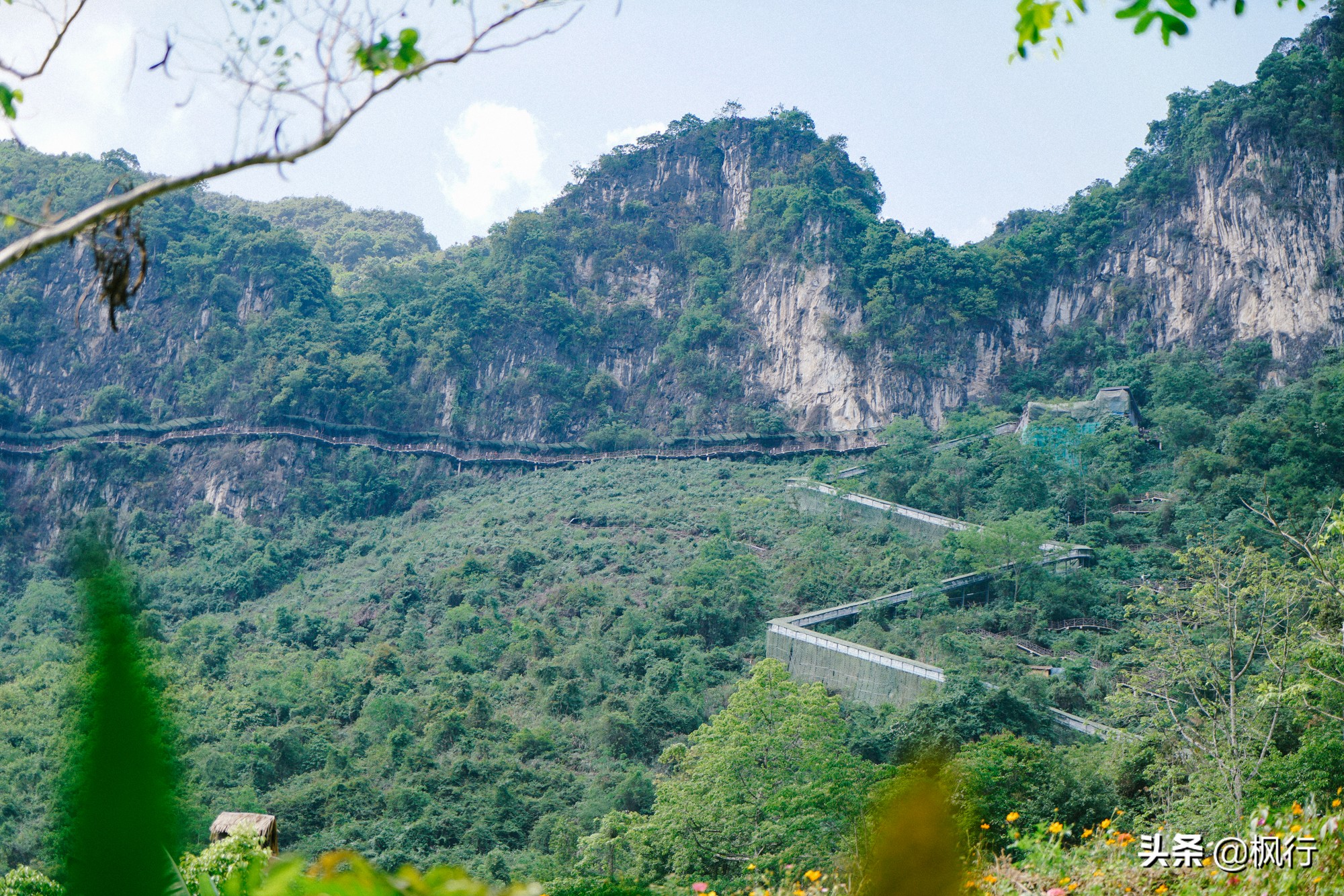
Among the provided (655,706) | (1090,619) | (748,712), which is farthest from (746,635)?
(748,712)

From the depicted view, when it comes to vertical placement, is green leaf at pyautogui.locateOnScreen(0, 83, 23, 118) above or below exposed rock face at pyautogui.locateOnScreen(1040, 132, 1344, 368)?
below

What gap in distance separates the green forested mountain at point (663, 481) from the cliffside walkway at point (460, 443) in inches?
20.3

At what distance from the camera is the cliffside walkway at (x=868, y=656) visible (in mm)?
16547

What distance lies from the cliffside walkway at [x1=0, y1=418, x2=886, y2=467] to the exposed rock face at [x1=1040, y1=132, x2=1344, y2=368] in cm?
999

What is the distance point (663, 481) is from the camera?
33438mm

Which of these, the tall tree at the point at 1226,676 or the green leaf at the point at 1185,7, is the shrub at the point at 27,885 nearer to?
the green leaf at the point at 1185,7

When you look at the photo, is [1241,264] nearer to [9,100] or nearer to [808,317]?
[808,317]

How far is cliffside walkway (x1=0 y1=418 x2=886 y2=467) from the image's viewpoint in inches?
1359

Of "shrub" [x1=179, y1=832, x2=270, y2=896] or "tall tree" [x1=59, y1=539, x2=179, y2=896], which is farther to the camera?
"shrub" [x1=179, y1=832, x2=270, y2=896]

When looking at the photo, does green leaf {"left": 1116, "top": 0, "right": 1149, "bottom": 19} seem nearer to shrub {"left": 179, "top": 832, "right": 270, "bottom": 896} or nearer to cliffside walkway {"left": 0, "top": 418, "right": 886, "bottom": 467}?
shrub {"left": 179, "top": 832, "right": 270, "bottom": 896}

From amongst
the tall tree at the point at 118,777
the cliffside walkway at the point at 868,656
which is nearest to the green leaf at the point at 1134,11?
the tall tree at the point at 118,777

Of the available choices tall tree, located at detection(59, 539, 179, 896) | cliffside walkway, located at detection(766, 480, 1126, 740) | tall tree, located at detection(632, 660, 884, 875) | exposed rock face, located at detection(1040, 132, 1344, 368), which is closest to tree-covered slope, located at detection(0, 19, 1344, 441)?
exposed rock face, located at detection(1040, 132, 1344, 368)

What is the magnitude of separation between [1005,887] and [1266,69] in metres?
36.3

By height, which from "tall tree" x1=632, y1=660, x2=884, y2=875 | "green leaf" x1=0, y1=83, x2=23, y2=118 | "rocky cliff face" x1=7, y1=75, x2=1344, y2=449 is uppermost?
"rocky cliff face" x1=7, y1=75, x2=1344, y2=449
